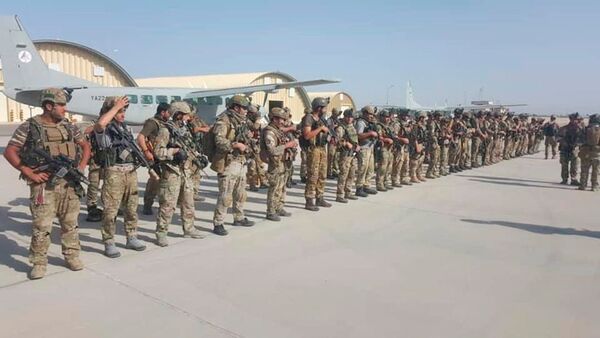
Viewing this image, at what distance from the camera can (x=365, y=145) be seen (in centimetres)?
780

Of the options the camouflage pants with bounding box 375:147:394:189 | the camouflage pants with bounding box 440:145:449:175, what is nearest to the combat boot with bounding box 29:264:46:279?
the camouflage pants with bounding box 375:147:394:189

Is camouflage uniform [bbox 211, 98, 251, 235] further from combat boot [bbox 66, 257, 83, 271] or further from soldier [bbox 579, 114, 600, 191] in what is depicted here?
soldier [bbox 579, 114, 600, 191]

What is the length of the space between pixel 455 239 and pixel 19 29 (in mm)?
17168

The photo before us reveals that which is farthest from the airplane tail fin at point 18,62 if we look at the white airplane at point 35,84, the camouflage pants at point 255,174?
the camouflage pants at point 255,174

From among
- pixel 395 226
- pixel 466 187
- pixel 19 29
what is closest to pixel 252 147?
pixel 395 226

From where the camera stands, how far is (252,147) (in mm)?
5668

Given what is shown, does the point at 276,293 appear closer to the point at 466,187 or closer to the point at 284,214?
the point at 284,214

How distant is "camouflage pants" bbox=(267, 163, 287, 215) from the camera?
602 centimetres

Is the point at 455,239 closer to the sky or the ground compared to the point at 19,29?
closer to the ground

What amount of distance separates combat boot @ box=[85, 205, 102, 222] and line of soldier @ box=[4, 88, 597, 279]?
14 millimetres

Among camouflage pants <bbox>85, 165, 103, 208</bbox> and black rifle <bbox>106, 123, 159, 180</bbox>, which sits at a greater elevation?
black rifle <bbox>106, 123, 159, 180</bbox>

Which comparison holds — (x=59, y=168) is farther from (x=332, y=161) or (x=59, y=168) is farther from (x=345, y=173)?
(x=332, y=161)

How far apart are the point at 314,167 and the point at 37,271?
13.1 ft

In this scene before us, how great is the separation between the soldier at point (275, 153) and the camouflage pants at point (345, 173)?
1.48m
